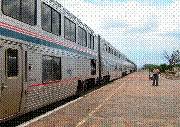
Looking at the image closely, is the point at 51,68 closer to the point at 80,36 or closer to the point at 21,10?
the point at 21,10

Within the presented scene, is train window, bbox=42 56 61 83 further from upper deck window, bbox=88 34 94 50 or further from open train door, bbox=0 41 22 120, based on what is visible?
upper deck window, bbox=88 34 94 50

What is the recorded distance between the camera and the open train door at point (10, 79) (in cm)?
980

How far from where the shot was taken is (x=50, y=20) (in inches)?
573

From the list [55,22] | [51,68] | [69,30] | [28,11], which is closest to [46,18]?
[55,22]

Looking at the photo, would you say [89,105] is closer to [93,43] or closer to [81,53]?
[81,53]

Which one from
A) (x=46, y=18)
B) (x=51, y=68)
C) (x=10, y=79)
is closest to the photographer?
(x=10, y=79)

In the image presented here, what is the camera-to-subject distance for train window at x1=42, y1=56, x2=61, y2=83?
13453 millimetres

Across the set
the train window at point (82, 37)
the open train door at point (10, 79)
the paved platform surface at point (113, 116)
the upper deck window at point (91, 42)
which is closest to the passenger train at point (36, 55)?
the open train door at point (10, 79)

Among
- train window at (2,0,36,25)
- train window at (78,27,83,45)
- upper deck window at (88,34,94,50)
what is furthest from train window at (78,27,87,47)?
train window at (2,0,36,25)

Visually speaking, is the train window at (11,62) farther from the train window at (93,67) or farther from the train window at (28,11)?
the train window at (93,67)

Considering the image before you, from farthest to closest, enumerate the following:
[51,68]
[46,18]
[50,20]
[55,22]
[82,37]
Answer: [82,37]
[55,22]
[50,20]
[51,68]
[46,18]

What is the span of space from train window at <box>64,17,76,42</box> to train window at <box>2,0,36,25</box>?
444cm

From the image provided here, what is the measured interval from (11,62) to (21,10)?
177cm

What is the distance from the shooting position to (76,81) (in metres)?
19.1
